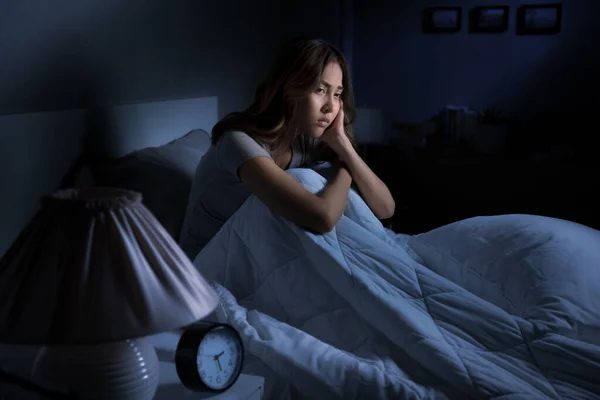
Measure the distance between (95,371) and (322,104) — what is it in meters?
1.19

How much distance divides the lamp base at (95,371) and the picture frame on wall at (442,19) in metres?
3.43

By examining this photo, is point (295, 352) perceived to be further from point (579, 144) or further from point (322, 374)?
point (579, 144)

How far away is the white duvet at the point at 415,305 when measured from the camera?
1196 millimetres

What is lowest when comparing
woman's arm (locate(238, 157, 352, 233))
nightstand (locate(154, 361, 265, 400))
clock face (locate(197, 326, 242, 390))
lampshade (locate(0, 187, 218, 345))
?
nightstand (locate(154, 361, 265, 400))

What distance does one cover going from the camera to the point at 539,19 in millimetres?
3773

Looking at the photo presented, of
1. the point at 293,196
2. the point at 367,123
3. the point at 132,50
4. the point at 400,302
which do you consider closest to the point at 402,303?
the point at 400,302

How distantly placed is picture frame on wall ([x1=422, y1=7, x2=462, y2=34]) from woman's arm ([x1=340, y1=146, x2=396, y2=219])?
7.35ft

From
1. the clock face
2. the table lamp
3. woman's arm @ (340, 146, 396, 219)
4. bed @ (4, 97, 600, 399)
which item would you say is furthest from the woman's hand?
the table lamp

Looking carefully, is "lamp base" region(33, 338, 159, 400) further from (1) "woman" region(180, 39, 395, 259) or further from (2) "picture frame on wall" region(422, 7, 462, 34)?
(2) "picture frame on wall" region(422, 7, 462, 34)

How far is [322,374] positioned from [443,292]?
1.20 ft

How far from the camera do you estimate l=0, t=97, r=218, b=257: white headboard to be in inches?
56.7

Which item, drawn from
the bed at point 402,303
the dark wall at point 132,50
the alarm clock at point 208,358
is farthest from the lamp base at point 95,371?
the dark wall at point 132,50

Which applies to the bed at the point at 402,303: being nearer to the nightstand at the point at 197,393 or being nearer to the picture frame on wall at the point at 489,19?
the nightstand at the point at 197,393

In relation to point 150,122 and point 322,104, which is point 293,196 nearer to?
point 322,104
